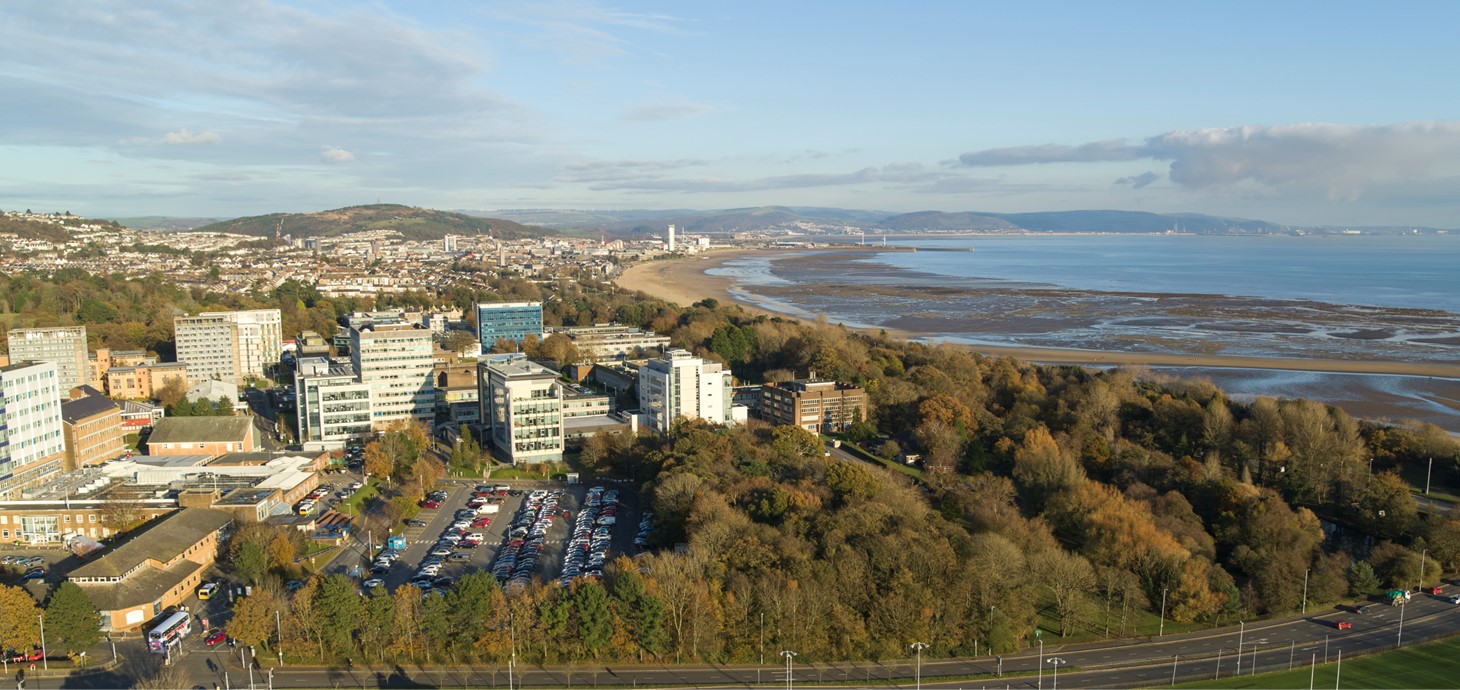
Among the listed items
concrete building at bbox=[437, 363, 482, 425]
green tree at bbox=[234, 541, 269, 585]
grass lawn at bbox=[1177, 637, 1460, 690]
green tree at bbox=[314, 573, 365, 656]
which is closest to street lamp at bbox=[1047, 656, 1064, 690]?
grass lawn at bbox=[1177, 637, 1460, 690]

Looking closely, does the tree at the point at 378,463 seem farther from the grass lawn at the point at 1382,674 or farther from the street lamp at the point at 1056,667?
the grass lawn at the point at 1382,674

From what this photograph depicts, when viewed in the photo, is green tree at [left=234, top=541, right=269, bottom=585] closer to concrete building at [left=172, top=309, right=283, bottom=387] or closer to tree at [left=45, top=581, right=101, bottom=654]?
tree at [left=45, top=581, right=101, bottom=654]

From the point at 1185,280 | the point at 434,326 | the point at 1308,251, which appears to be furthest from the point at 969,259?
the point at 434,326

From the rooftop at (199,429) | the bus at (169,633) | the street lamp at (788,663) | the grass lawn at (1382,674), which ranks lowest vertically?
the grass lawn at (1382,674)

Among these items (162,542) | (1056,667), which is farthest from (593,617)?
(162,542)

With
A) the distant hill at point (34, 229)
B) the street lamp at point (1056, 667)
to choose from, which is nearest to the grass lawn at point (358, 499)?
the street lamp at point (1056, 667)
